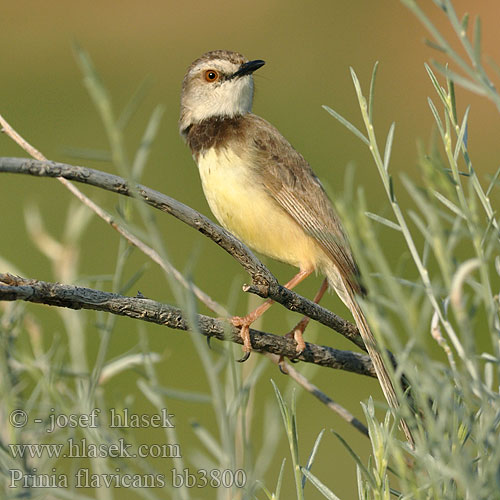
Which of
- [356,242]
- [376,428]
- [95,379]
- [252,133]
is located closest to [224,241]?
[95,379]

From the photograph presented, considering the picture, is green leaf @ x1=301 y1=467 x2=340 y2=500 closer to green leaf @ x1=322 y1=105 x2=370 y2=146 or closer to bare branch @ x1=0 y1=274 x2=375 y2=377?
bare branch @ x1=0 y1=274 x2=375 y2=377

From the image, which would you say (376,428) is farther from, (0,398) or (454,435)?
(0,398)

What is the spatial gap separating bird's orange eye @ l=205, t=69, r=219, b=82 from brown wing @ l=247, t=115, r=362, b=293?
0.36m

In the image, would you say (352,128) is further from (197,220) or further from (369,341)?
(369,341)

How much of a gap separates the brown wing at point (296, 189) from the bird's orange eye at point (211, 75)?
1.19ft

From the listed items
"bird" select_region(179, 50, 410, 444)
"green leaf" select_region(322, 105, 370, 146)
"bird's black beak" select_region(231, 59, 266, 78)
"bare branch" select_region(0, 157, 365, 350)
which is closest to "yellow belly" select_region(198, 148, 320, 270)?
"bird" select_region(179, 50, 410, 444)

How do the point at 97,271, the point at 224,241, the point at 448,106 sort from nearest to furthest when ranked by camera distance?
the point at 448,106
the point at 224,241
the point at 97,271

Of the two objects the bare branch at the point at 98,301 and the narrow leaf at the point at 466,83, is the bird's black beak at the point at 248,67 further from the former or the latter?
Result: the narrow leaf at the point at 466,83

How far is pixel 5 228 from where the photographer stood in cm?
603

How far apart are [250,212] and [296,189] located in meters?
0.22

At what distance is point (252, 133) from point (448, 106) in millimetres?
1787

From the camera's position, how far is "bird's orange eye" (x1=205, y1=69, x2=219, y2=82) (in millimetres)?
2904

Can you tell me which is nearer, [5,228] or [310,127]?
[5,228]

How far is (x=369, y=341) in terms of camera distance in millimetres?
1442
